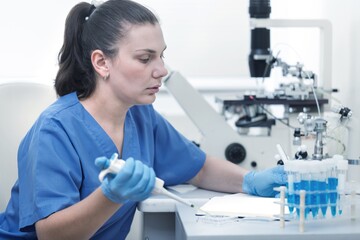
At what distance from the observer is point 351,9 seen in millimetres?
2395

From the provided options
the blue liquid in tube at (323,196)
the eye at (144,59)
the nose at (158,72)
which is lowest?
the blue liquid in tube at (323,196)

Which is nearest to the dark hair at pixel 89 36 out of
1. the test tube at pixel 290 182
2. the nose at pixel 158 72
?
the nose at pixel 158 72

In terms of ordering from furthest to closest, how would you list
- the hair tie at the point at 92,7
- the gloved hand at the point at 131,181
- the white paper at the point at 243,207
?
the hair tie at the point at 92,7, the white paper at the point at 243,207, the gloved hand at the point at 131,181

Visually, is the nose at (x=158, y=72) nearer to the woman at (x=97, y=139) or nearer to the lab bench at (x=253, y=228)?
the woman at (x=97, y=139)

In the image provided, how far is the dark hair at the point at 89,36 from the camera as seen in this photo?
1.71 m

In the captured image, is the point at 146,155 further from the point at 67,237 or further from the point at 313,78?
the point at 313,78

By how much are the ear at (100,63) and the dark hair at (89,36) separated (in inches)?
0.6

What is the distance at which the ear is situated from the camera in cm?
172

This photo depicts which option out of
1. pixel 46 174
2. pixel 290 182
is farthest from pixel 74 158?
pixel 290 182

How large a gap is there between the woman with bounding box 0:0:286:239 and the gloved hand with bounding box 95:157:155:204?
11 cm

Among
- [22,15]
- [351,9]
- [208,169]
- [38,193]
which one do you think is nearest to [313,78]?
[351,9]

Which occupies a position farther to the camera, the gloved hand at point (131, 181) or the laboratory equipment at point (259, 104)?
the laboratory equipment at point (259, 104)

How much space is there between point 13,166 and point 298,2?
5.40 feet

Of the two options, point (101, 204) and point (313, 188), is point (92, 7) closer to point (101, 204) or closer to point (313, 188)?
point (101, 204)
